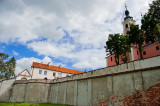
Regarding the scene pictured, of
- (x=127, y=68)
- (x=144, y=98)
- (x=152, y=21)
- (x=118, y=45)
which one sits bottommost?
(x=144, y=98)

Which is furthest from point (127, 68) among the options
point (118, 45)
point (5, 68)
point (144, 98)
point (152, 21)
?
point (5, 68)

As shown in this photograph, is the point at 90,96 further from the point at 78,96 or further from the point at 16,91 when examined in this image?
the point at 16,91

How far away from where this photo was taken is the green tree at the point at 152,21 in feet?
56.7

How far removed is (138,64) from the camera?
1139 centimetres

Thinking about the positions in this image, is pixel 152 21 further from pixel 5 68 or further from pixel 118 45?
pixel 5 68

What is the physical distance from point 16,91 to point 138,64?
949 inches

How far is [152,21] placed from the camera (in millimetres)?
18281

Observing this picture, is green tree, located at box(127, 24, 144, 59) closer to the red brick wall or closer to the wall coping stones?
the wall coping stones

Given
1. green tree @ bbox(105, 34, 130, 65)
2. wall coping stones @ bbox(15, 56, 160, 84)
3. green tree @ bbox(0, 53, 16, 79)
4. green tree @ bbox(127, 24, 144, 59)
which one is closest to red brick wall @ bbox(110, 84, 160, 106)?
wall coping stones @ bbox(15, 56, 160, 84)

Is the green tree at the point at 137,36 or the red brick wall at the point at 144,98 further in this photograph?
the green tree at the point at 137,36

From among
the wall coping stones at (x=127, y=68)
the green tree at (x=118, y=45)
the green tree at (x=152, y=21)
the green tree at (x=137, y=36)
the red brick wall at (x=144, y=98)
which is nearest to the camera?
the red brick wall at (x=144, y=98)

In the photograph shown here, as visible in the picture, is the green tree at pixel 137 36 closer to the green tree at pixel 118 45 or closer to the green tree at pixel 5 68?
the green tree at pixel 118 45

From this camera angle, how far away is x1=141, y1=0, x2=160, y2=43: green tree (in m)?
17.3

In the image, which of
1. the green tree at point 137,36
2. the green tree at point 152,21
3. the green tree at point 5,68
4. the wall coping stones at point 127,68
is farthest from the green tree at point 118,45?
the green tree at point 5,68
